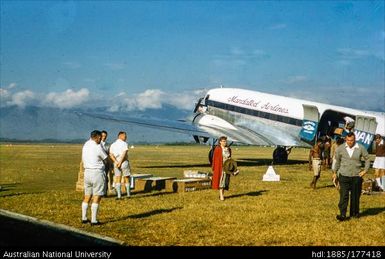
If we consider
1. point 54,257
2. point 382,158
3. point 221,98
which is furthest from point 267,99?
point 54,257

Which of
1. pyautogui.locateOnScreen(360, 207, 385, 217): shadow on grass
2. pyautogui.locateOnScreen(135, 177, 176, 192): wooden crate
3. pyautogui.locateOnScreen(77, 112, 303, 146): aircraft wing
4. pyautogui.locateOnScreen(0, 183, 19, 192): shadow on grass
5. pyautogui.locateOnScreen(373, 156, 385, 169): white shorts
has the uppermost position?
pyautogui.locateOnScreen(77, 112, 303, 146): aircraft wing

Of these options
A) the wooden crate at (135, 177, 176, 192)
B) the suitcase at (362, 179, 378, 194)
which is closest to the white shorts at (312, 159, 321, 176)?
the suitcase at (362, 179, 378, 194)

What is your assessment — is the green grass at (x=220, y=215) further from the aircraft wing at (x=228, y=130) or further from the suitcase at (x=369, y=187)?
the aircraft wing at (x=228, y=130)

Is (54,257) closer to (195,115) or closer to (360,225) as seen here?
(360,225)

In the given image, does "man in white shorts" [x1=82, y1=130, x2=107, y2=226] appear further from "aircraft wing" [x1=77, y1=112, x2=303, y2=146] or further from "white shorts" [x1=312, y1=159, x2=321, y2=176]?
"aircraft wing" [x1=77, y1=112, x2=303, y2=146]

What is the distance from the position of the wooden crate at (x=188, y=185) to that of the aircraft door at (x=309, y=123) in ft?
48.0

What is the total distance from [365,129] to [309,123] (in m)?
3.69

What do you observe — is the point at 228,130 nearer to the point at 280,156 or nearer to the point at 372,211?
the point at 280,156

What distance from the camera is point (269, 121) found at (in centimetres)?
3409

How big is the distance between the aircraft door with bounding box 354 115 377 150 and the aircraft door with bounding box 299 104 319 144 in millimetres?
2731

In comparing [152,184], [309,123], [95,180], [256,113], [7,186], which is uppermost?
[256,113]

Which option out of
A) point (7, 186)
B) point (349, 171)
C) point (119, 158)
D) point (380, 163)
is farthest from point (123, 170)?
point (380, 163)

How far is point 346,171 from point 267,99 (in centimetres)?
2191

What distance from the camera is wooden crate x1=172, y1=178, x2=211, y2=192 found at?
18656 mm
